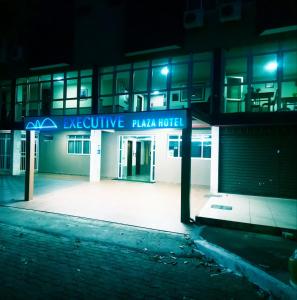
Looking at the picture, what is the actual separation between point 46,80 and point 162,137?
8.38 meters

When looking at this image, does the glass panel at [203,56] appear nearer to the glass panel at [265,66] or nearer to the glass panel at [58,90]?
the glass panel at [265,66]

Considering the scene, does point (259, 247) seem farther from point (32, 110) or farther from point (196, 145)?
point (32, 110)

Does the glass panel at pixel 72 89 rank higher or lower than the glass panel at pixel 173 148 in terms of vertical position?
higher

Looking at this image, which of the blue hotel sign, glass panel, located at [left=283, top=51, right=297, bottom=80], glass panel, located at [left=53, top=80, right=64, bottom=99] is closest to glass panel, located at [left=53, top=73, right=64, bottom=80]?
glass panel, located at [left=53, top=80, right=64, bottom=99]

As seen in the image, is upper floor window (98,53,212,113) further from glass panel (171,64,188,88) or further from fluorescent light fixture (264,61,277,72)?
fluorescent light fixture (264,61,277,72)

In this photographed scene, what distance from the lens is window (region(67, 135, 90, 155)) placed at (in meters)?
16.6

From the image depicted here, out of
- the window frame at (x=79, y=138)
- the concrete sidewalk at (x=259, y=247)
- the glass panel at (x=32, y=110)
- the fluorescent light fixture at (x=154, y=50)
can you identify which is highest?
the fluorescent light fixture at (x=154, y=50)

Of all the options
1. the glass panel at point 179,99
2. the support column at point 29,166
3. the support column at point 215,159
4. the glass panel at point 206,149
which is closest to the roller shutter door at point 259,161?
the support column at point 215,159

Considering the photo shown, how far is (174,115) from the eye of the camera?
7191 mm

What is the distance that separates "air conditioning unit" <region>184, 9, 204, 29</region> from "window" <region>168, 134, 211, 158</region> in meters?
5.06

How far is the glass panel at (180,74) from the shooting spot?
515 inches

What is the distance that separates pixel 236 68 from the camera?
41.1 feet

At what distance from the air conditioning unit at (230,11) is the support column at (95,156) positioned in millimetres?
8353

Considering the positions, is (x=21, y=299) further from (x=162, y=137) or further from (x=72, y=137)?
(x=72, y=137)
